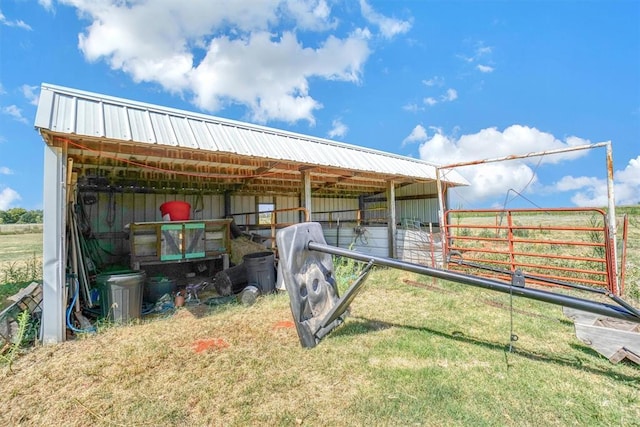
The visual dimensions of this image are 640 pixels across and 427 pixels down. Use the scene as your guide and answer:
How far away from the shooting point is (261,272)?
219 inches

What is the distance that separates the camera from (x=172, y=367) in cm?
288

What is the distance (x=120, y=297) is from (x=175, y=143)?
2.29 metres

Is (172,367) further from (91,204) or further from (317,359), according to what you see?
(91,204)

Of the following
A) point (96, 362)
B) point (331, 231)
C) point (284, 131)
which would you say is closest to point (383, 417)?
point (96, 362)

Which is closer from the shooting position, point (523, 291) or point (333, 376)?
point (523, 291)

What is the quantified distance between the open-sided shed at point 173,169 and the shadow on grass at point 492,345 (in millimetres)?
3109

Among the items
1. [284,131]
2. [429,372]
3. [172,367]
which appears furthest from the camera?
[284,131]

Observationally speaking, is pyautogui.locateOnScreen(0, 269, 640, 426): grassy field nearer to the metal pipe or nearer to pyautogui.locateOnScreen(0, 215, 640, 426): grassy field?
pyautogui.locateOnScreen(0, 215, 640, 426): grassy field

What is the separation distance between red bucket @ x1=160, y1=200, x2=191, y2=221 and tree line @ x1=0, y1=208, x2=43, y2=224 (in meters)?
58.2

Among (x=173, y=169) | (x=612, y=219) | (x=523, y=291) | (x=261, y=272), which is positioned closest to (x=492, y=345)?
(x=523, y=291)

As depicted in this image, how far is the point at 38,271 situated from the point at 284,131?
22.5 ft

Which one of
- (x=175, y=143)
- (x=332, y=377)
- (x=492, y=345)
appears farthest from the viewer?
(x=175, y=143)

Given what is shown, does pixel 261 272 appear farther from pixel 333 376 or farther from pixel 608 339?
pixel 608 339

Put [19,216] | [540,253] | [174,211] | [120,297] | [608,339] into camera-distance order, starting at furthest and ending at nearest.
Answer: [19,216] < [540,253] < [174,211] < [120,297] < [608,339]
